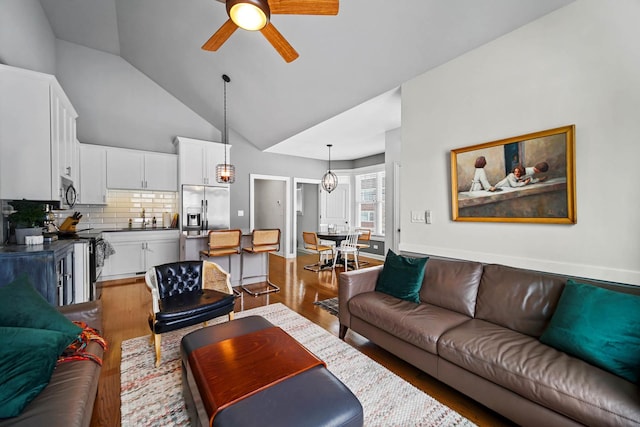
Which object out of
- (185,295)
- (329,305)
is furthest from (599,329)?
(185,295)

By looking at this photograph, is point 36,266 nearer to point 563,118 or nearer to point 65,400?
point 65,400

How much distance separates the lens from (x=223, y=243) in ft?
12.2

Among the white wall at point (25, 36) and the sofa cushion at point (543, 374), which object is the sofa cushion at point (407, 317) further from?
Answer: the white wall at point (25, 36)

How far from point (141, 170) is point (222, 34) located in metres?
3.91

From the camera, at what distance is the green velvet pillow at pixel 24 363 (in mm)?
1051

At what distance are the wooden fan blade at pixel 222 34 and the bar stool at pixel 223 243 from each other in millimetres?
2232

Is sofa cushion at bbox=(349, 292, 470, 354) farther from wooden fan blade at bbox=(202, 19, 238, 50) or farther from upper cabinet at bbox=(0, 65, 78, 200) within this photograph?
upper cabinet at bbox=(0, 65, 78, 200)

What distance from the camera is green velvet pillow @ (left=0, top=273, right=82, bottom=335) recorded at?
1.36 meters

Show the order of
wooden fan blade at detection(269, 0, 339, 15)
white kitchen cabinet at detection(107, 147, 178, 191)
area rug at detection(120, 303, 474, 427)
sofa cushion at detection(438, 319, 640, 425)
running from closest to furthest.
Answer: sofa cushion at detection(438, 319, 640, 425)
area rug at detection(120, 303, 474, 427)
wooden fan blade at detection(269, 0, 339, 15)
white kitchen cabinet at detection(107, 147, 178, 191)

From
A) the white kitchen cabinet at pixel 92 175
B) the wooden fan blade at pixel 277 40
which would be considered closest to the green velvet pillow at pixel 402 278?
the wooden fan blade at pixel 277 40

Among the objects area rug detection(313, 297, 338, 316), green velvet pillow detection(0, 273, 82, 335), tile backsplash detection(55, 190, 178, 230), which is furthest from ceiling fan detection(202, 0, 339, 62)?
tile backsplash detection(55, 190, 178, 230)

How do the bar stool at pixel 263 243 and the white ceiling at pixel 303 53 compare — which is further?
the bar stool at pixel 263 243

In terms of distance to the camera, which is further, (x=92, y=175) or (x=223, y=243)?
(x=92, y=175)

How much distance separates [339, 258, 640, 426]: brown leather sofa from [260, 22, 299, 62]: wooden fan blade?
2.09 m
